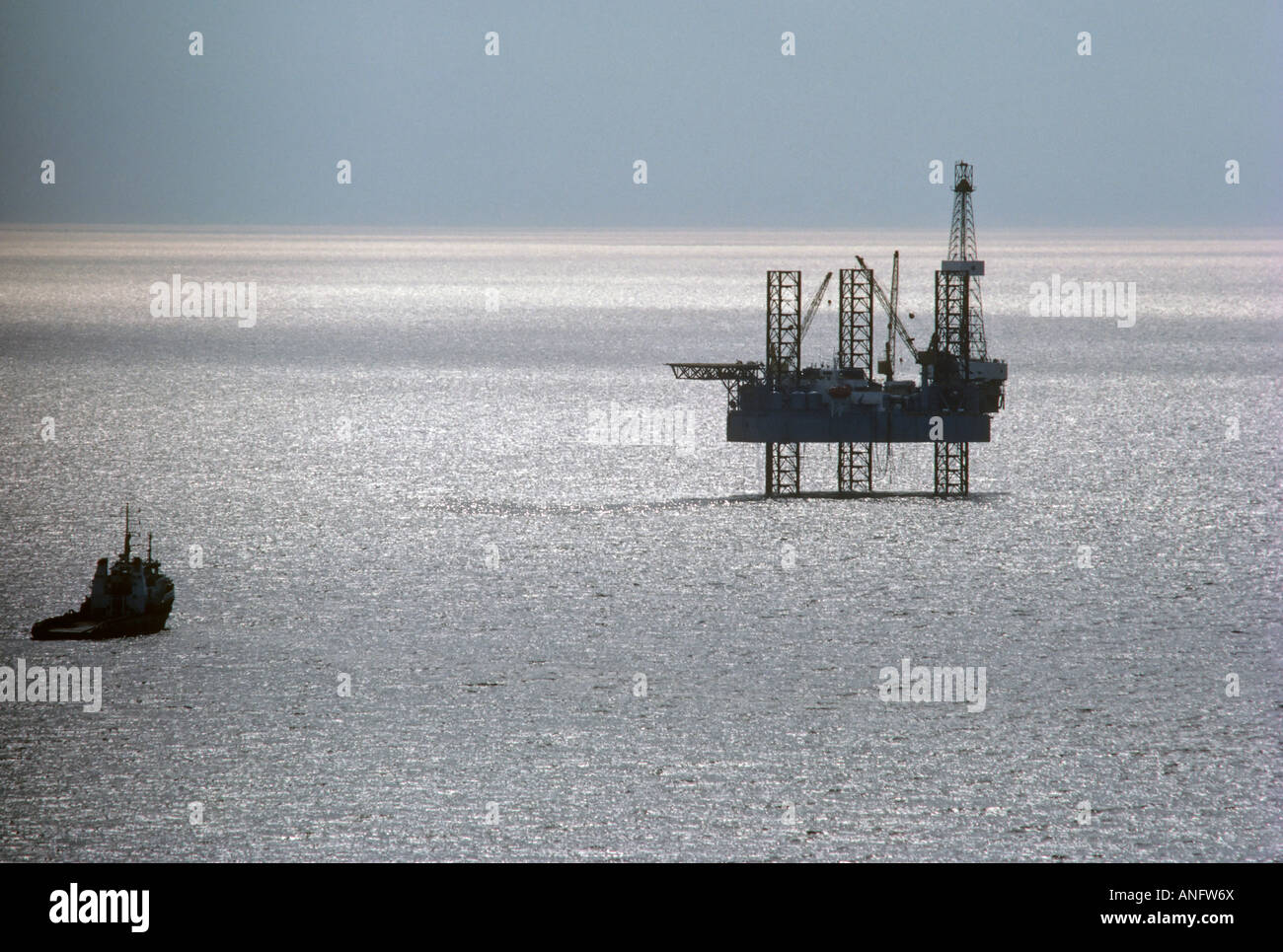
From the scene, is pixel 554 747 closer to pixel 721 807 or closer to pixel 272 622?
pixel 721 807

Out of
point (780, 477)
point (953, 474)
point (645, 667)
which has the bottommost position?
point (645, 667)

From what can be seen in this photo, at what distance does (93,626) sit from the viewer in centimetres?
6981

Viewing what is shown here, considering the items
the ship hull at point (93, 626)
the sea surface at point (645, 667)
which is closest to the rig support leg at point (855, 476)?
the sea surface at point (645, 667)

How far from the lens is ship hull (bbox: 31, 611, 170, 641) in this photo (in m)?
68.9

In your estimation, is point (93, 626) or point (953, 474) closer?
point (93, 626)

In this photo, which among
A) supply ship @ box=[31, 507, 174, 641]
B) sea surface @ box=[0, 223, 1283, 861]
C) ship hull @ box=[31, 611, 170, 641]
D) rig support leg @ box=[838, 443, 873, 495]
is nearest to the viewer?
sea surface @ box=[0, 223, 1283, 861]

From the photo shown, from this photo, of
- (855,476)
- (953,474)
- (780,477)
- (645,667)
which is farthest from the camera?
(855,476)

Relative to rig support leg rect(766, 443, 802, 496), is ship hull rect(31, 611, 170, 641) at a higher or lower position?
lower

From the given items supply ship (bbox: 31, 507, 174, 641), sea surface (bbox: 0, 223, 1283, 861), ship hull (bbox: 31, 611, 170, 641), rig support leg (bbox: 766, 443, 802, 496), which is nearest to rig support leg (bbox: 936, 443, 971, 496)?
sea surface (bbox: 0, 223, 1283, 861)

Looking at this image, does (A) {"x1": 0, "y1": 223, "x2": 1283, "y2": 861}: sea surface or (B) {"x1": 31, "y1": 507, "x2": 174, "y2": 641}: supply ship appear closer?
(A) {"x1": 0, "y1": 223, "x2": 1283, "y2": 861}: sea surface

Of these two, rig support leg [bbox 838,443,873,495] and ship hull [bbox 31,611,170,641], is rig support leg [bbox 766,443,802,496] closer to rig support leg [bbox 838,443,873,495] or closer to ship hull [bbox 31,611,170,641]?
rig support leg [bbox 838,443,873,495]

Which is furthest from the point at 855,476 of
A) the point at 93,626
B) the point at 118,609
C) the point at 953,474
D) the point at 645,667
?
the point at 93,626

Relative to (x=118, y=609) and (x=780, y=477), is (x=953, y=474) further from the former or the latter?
(x=118, y=609)
